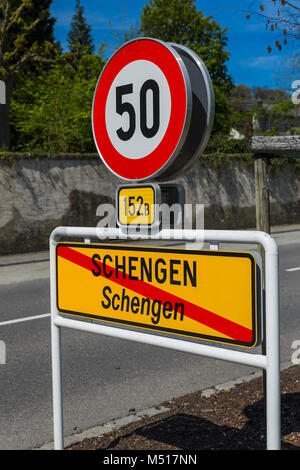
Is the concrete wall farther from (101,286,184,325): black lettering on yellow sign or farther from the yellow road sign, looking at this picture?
(101,286,184,325): black lettering on yellow sign

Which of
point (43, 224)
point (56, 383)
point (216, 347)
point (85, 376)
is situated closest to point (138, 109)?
point (216, 347)

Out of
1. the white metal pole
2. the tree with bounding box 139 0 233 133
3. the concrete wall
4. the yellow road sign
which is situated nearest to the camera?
the yellow road sign

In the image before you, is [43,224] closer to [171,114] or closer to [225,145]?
[225,145]

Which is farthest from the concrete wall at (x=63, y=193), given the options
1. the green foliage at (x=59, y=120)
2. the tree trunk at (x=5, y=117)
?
the tree trunk at (x=5, y=117)

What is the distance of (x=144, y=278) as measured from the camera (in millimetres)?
2510

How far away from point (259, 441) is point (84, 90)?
635 inches

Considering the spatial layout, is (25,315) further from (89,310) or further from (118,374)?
(89,310)

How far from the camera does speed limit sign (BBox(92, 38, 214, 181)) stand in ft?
7.72

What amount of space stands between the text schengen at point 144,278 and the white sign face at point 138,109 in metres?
0.51

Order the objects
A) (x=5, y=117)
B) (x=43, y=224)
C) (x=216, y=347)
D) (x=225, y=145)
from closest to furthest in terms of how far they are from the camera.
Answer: (x=216, y=347), (x=43, y=224), (x=5, y=117), (x=225, y=145)

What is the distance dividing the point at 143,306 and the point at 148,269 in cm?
18

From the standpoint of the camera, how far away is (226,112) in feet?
100

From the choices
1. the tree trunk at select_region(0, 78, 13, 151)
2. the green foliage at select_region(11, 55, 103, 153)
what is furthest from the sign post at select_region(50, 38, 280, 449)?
the tree trunk at select_region(0, 78, 13, 151)

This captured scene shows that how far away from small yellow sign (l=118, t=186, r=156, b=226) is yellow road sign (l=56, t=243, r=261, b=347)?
0.44 feet
